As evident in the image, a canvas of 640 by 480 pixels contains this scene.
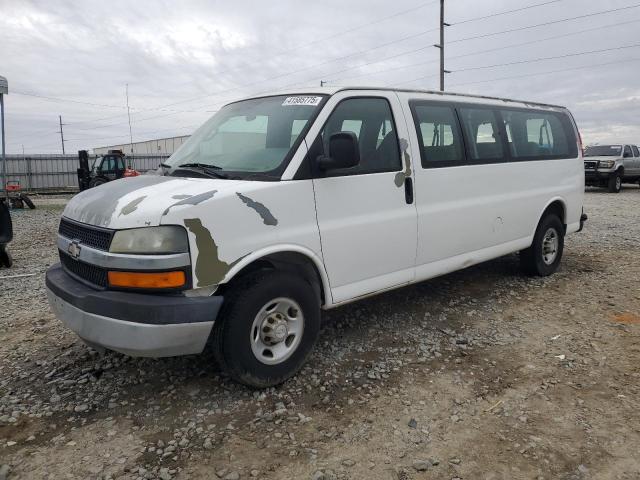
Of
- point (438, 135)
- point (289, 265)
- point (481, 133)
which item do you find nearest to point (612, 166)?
point (481, 133)

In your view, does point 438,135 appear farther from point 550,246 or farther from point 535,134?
point 550,246

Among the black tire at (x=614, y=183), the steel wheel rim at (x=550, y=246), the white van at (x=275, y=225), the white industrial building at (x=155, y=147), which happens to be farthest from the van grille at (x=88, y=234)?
the white industrial building at (x=155, y=147)

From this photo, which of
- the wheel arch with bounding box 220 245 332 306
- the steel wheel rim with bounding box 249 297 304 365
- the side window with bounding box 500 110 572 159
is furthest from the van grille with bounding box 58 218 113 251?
the side window with bounding box 500 110 572 159

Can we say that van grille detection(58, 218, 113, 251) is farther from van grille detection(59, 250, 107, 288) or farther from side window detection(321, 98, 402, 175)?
side window detection(321, 98, 402, 175)

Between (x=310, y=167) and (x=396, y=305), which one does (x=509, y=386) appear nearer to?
(x=396, y=305)

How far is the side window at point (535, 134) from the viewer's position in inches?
216

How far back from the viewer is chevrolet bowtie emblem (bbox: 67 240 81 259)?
Result: 126 inches

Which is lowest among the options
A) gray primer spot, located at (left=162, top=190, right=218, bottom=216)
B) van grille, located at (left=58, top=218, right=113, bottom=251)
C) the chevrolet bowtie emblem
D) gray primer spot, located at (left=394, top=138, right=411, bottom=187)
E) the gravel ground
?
the gravel ground

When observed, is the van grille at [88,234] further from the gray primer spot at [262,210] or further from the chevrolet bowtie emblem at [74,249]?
the gray primer spot at [262,210]

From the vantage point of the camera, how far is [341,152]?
337cm

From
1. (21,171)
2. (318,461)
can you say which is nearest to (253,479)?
(318,461)

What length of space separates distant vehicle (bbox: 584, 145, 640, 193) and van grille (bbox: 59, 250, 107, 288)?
19.4m

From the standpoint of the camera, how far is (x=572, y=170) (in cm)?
641

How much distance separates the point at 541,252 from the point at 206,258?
15.1 ft
